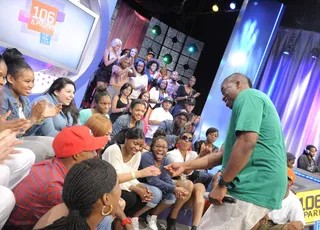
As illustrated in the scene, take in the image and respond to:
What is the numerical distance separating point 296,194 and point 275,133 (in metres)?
2.74

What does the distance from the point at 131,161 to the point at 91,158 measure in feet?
6.74

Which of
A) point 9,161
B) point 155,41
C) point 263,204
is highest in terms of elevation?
point 155,41

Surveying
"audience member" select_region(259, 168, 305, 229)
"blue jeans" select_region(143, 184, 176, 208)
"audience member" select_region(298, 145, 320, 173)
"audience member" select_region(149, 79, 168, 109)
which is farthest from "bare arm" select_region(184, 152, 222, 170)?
"audience member" select_region(298, 145, 320, 173)

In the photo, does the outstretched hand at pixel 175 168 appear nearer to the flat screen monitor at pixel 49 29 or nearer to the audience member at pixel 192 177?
the audience member at pixel 192 177

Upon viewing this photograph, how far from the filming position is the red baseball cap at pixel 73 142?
6.96 feet

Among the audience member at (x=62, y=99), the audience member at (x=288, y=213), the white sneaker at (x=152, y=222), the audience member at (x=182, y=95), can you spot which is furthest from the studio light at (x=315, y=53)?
the audience member at (x=62, y=99)

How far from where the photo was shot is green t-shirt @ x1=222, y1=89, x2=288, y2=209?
2.21 metres

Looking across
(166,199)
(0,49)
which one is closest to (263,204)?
(166,199)

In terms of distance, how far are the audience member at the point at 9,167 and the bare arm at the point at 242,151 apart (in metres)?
1.20

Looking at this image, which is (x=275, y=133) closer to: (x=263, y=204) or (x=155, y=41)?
(x=263, y=204)

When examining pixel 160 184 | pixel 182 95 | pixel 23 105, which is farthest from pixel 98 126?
pixel 182 95

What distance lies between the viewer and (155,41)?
38.2 feet

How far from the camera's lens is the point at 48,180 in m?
2.02

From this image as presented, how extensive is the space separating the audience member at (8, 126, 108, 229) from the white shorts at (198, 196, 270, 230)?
89 cm
